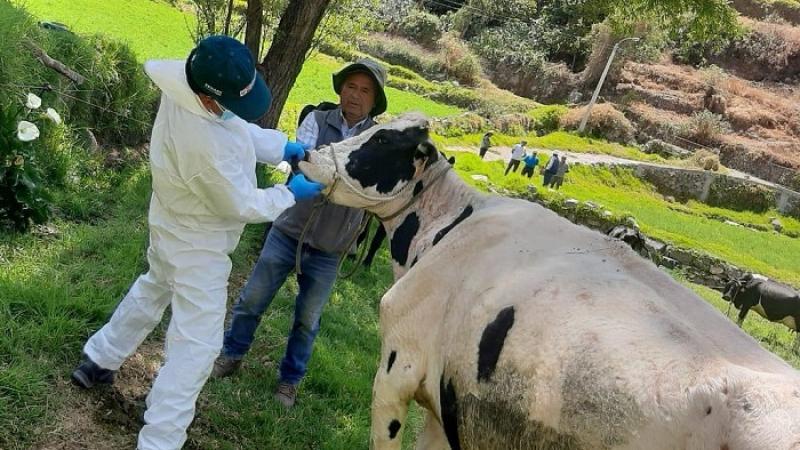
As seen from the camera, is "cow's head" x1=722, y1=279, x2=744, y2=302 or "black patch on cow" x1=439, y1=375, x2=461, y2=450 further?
"cow's head" x1=722, y1=279, x2=744, y2=302

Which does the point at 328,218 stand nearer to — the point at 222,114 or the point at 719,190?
the point at 222,114

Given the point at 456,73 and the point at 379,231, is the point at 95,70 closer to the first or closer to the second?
the point at 379,231

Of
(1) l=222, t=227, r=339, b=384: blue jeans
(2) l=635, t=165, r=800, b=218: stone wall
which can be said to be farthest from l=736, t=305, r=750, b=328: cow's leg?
(2) l=635, t=165, r=800, b=218: stone wall

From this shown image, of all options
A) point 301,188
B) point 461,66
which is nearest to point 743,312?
point 301,188

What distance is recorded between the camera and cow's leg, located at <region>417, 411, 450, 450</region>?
4.05 m

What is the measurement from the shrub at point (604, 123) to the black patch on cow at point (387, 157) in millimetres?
39196

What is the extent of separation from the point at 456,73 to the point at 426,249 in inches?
1799

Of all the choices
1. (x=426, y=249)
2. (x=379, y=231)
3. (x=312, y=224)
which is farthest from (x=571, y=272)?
(x=379, y=231)

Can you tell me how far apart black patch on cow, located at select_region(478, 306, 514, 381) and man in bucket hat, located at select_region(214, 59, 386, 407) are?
69.6 inches

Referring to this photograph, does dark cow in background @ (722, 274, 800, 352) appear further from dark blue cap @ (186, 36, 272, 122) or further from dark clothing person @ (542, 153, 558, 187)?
dark blue cap @ (186, 36, 272, 122)

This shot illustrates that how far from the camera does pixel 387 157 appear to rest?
165 inches

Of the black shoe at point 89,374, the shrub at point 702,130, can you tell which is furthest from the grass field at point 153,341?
the shrub at point 702,130

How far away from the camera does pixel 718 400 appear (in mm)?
2303

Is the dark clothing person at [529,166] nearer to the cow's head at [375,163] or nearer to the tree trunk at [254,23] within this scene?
the tree trunk at [254,23]
